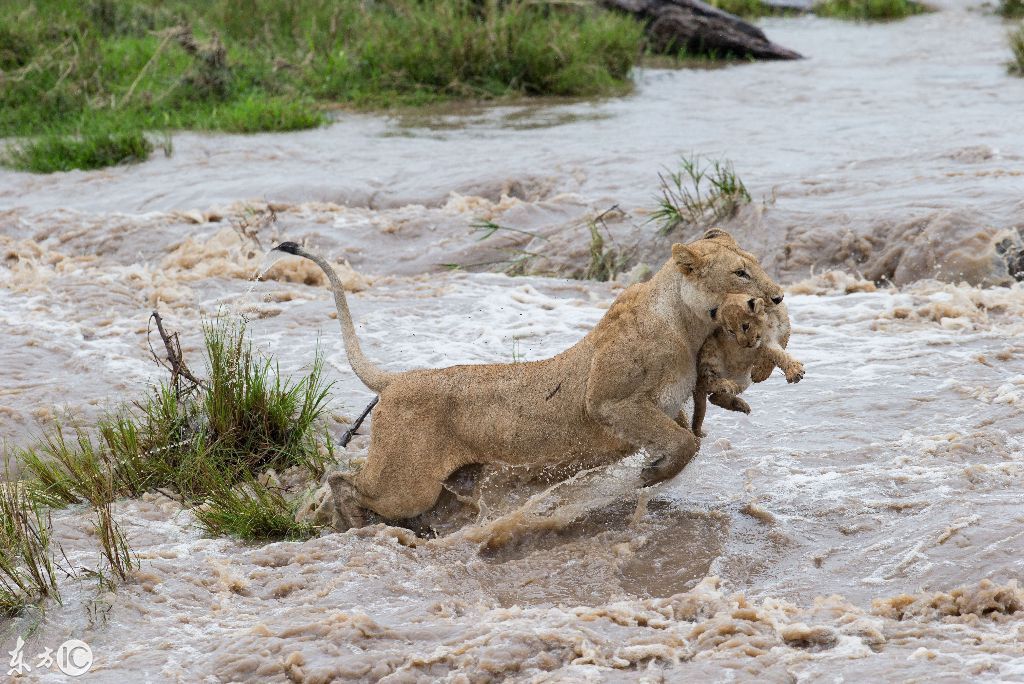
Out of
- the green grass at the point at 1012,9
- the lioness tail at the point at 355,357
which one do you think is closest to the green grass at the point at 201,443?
the lioness tail at the point at 355,357

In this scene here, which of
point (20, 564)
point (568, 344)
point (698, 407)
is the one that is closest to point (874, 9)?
point (568, 344)

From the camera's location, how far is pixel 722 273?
5219mm

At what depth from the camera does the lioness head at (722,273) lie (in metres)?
5.21

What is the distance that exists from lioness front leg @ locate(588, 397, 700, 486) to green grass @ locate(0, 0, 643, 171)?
1103 centimetres

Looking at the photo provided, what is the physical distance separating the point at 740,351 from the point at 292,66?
13398 millimetres

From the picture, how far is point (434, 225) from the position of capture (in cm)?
1166

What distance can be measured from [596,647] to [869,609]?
3.33ft

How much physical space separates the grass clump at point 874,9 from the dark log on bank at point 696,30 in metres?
4.27

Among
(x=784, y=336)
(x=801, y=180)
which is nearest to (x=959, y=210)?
(x=801, y=180)

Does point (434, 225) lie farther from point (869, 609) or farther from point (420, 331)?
point (869, 609)

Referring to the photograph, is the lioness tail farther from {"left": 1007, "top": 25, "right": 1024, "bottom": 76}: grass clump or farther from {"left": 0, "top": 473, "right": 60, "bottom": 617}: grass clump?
{"left": 1007, "top": 25, "right": 1024, "bottom": 76}: grass clump

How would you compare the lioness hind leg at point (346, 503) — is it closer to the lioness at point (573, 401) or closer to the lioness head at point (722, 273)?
the lioness at point (573, 401)

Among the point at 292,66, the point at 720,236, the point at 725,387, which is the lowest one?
the point at 725,387

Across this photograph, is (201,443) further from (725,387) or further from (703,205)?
(703,205)
